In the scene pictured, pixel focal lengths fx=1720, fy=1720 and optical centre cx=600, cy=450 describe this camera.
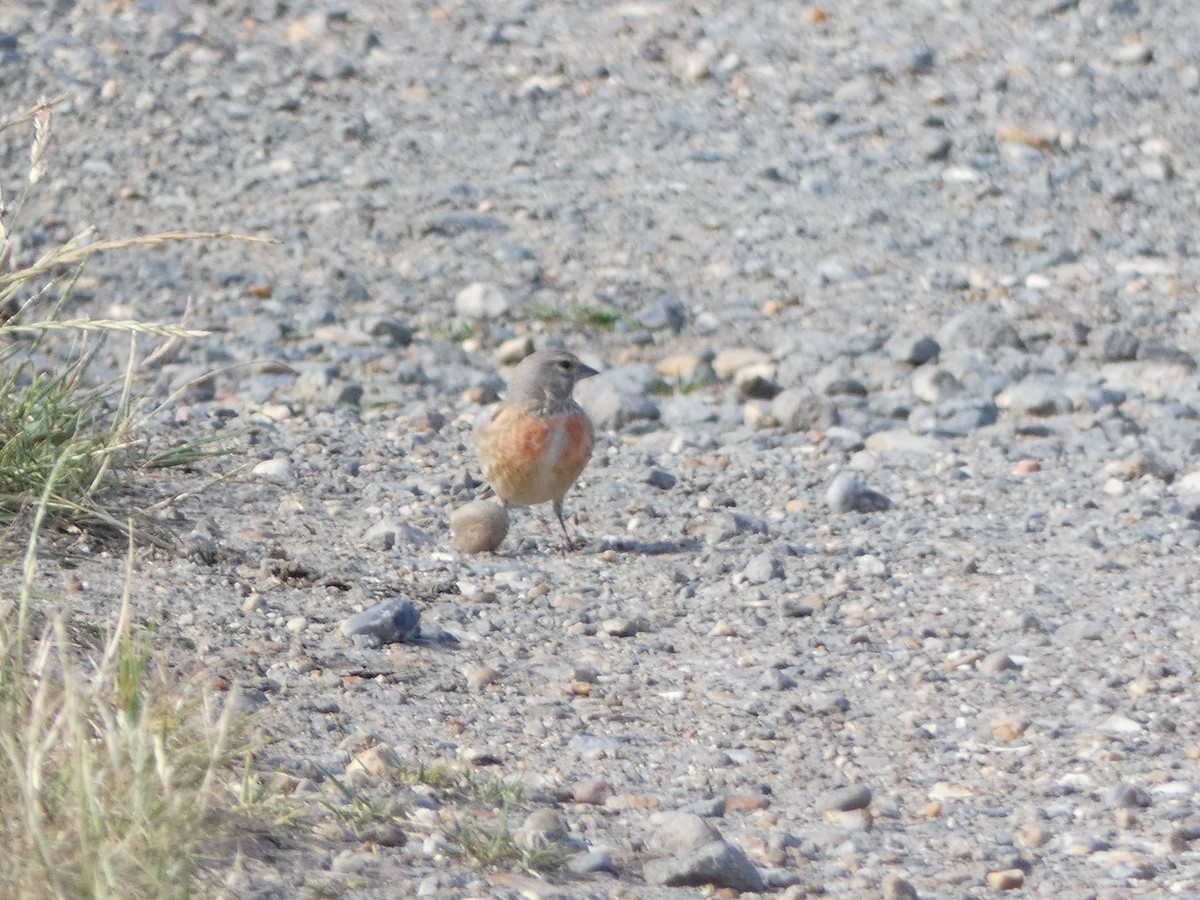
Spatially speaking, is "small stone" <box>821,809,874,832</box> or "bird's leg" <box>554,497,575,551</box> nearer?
"small stone" <box>821,809,874,832</box>

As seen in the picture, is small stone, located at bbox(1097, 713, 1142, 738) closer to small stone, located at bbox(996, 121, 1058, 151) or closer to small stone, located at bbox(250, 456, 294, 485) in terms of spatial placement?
small stone, located at bbox(250, 456, 294, 485)

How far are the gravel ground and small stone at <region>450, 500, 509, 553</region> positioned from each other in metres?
0.12

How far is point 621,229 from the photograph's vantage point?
30.2 ft

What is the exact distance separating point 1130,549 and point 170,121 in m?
6.67

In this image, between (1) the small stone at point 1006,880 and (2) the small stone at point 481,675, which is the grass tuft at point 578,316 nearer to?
(2) the small stone at point 481,675

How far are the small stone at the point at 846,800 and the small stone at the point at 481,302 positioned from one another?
15.7 ft

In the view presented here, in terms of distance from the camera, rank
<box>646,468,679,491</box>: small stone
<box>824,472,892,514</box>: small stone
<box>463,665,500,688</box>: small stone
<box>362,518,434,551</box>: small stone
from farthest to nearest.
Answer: <box>646,468,679,491</box>: small stone < <box>824,472,892,514</box>: small stone < <box>362,518,434,551</box>: small stone < <box>463,665,500,688</box>: small stone

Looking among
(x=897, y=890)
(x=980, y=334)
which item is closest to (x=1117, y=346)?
(x=980, y=334)

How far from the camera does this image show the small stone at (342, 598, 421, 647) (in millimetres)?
4578

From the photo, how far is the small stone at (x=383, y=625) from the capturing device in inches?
180

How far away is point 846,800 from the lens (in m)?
3.77

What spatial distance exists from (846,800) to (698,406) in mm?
3580

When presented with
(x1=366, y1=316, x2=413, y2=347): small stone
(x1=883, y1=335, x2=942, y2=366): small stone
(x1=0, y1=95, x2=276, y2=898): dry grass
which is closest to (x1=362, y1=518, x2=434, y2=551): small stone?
(x1=0, y1=95, x2=276, y2=898): dry grass

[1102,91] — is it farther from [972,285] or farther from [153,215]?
[153,215]
